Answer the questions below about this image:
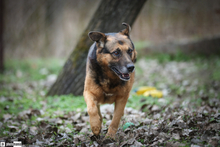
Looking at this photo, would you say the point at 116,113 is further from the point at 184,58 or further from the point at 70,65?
the point at 184,58

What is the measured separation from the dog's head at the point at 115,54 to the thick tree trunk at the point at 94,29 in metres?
2.38

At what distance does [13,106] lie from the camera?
5.66 metres

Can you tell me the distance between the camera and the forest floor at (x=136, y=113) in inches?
130

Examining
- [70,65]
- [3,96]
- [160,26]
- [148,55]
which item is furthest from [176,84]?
[160,26]

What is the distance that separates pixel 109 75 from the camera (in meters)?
3.68

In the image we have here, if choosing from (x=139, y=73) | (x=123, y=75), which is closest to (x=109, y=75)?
(x=123, y=75)

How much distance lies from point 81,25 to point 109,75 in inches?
459

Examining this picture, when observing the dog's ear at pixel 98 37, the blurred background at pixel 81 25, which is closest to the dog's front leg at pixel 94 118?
the dog's ear at pixel 98 37

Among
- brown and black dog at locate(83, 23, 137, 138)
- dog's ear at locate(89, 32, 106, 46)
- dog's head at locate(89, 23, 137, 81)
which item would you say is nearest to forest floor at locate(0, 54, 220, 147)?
brown and black dog at locate(83, 23, 137, 138)

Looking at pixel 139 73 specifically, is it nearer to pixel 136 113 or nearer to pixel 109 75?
pixel 136 113

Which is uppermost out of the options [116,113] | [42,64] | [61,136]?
[42,64]

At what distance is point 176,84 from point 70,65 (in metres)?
3.79

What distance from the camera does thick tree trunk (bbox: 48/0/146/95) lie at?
19.1 ft

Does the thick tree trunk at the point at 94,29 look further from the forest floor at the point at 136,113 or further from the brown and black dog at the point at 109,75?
the brown and black dog at the point at 109,75
